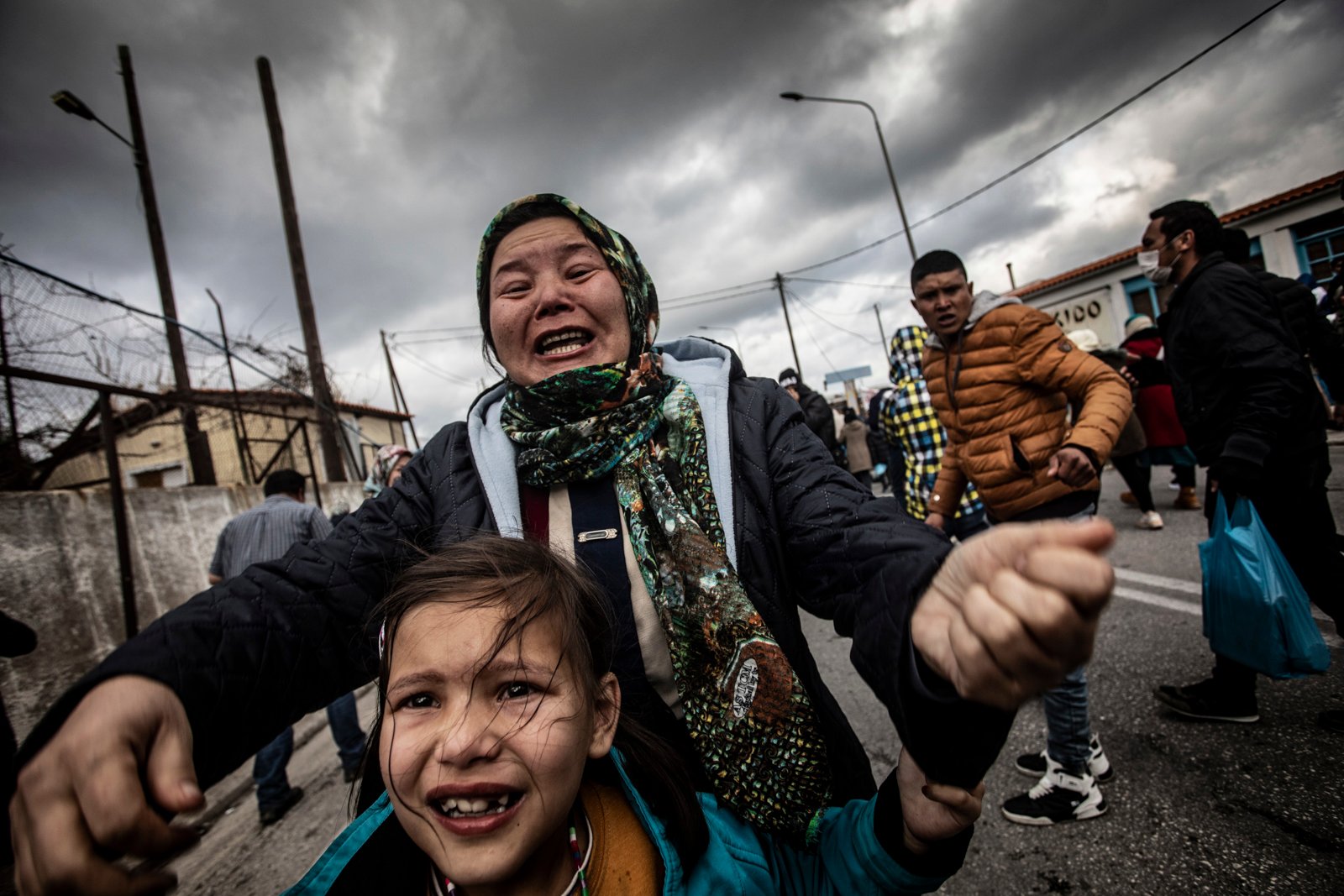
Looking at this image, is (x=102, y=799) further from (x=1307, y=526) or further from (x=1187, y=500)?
(x=1187, y=500)

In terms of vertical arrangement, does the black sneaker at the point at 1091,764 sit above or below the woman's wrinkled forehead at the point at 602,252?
below

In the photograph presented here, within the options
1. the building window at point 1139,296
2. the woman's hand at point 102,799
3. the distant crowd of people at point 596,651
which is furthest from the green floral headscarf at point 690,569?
the building window at point 1139,296

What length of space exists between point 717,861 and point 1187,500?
21.5ft

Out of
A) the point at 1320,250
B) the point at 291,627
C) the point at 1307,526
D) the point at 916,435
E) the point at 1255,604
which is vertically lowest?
the point at 1255,604


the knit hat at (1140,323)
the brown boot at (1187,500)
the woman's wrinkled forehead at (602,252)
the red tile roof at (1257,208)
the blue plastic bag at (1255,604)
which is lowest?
the brown boot at (1187,500)

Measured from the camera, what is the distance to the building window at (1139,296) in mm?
19281

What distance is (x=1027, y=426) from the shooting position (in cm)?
229

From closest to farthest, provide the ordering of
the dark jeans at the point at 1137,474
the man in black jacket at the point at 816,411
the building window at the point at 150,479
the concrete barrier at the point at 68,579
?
the concrete barrier at the point at 68,579, the dark jeans at the point at 1137,474, the man in black jacket at the point at 816,411, the building window at the point at 150,479

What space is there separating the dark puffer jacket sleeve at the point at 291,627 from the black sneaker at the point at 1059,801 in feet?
6.65

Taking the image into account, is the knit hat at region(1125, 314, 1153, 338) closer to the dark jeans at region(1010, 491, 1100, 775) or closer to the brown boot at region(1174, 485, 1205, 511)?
the brown boot at region(1174, 485, 1205, 511)

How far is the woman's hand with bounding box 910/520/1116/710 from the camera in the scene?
0.48 m

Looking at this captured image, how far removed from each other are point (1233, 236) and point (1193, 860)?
95.9 inches

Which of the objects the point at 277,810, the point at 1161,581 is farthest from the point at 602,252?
the point at 1161,581

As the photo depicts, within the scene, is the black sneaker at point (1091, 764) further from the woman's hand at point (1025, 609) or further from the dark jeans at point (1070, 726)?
the woman's hand at point (1025, 609)
